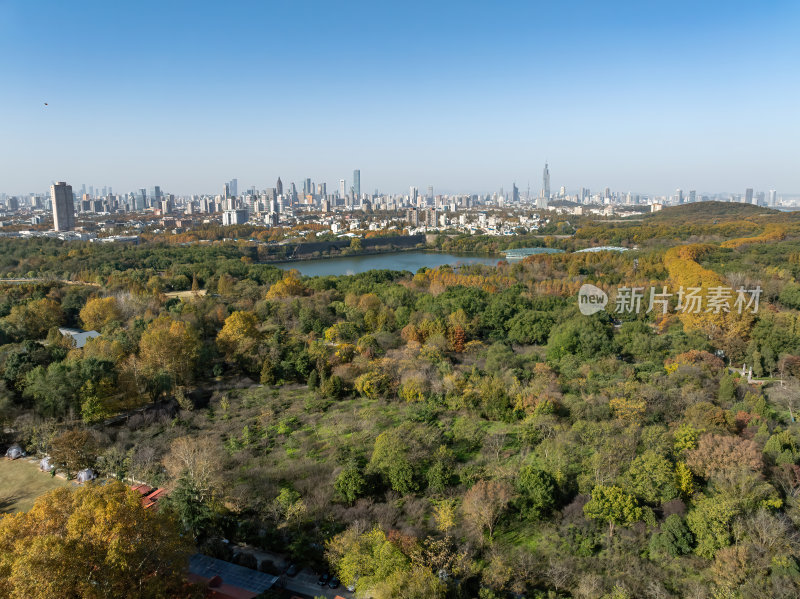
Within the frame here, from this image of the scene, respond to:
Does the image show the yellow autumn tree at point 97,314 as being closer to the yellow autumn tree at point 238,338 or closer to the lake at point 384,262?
the yellow autumn tree at point 238,338

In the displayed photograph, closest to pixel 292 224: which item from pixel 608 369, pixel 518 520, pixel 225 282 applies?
pixel 225 282

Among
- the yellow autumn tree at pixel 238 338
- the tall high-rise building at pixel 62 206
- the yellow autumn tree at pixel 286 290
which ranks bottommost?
the yellow autumn tree at pixel 238 338

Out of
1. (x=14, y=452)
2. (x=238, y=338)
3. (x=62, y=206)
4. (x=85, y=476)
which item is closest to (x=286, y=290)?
(x=238, y=338)

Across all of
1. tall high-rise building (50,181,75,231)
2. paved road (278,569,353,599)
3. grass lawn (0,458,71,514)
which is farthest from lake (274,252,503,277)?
paved road (278,569,353,599)

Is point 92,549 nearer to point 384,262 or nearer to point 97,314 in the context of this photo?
point 97,314

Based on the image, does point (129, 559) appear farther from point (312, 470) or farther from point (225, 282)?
point (225, 282)

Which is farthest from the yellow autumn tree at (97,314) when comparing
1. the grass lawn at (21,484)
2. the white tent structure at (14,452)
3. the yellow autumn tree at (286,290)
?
the grass lawn at (21,484)

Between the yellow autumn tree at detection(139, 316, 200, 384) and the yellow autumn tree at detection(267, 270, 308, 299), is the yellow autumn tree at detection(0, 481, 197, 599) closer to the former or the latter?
the yellow autumn tree at detection(139, 316, 200, 384)

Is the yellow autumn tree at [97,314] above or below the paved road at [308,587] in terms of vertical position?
above
